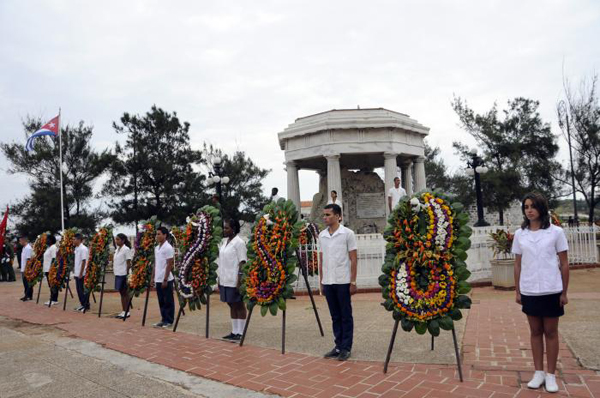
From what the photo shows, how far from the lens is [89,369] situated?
17.8 feet

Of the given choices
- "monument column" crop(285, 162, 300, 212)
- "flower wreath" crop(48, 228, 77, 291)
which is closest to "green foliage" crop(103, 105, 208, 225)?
"monument column" crop(285, 162, 300, 212)

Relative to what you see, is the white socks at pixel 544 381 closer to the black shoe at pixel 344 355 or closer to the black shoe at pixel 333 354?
the black shoe at pixel 344 355

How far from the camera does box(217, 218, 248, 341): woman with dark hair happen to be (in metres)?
6.75

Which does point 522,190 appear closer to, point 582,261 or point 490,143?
point 490,143

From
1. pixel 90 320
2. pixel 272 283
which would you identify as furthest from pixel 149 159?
pixel 272 283

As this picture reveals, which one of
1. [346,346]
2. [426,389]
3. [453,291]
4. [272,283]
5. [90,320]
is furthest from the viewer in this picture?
[90,320]

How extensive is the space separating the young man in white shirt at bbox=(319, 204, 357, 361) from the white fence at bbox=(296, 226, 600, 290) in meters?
5.23

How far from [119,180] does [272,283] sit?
2101 centimetres

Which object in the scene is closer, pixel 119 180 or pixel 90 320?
pixel 90 320

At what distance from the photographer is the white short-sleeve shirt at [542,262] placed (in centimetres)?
404

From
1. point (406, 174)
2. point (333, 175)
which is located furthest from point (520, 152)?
point (333, 175)

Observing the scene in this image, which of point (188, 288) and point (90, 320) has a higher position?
point (188, 288)

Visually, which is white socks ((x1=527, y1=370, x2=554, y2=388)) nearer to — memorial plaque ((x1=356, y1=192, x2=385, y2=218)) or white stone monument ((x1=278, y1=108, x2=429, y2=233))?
white stone monument ((x1=278, y1=108, x2=429, y2=233))

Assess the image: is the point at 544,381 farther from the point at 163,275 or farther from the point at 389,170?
the point at 389,170
